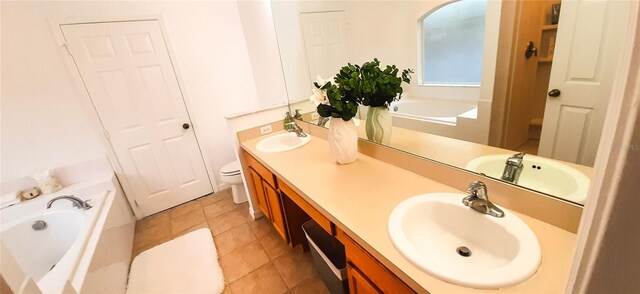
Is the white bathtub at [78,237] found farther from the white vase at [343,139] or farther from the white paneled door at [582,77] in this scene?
the white paneled door at [582,77]

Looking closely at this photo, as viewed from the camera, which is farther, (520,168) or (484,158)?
(484,158)

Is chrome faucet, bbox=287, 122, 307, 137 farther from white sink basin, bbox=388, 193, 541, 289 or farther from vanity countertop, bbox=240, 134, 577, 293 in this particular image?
white sink basin, bbox=388, 193, 541, 289

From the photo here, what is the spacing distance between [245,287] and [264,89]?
6.45ft

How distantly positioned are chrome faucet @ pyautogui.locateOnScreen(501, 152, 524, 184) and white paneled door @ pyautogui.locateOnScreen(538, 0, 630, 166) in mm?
86

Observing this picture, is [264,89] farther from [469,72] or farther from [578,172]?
[578,172]

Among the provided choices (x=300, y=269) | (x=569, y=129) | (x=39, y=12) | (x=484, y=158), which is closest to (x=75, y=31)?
(x=39, y=12)

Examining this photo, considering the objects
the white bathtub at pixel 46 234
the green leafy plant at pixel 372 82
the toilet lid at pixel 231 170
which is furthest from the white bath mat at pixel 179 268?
the green leafy plant at pixel 372 82

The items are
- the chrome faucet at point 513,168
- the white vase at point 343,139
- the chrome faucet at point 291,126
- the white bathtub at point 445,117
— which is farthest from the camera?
the chrome faucet at point 291,126

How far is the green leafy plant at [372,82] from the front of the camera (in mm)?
1263

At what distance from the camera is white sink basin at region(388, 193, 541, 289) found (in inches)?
25.7

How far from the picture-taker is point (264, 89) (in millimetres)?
2861

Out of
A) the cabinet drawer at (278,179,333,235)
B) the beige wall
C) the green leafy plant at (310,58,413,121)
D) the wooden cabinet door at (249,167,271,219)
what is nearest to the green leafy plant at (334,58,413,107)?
the green leafy plant at (310,58,413,121)

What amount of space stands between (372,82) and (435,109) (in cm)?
33

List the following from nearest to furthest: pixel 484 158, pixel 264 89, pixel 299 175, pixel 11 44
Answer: pixel 484 158
pixel 299 175
pixel 11 44
pixel 264 89
